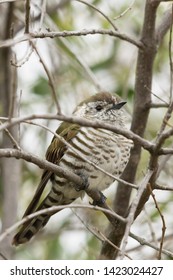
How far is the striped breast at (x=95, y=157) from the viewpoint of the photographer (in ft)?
17.4

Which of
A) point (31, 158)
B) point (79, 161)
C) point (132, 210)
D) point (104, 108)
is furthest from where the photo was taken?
point (104, 108)

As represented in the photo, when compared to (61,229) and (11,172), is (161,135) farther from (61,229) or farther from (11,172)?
(61,229)

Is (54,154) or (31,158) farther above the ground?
(31,158)

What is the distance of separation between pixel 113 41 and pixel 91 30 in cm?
372

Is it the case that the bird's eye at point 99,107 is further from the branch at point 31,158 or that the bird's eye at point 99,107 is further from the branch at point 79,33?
the branch at point 31,158

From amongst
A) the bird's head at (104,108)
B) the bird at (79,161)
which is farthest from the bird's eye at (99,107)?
the bird at (79,161)

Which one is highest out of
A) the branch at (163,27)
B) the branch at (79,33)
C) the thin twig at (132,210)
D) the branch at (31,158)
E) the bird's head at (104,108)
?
the branch at (163,27)

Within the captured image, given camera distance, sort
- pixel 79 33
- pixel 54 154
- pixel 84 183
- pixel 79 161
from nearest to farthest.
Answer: pixel 79 33
pixel 84 183
pixel 79 161
pixel 54 154

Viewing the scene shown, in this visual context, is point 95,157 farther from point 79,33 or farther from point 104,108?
point 79,33

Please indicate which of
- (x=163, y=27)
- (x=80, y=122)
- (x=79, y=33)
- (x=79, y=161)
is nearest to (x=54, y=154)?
(x=79, y=161)

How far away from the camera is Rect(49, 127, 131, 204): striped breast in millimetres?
5293

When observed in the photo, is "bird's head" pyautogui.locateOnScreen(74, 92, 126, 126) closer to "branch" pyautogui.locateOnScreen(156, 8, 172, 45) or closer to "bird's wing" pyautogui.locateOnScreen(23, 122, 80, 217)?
"bird's wing" pyautogui.locateOnScreen(23, 122, 80, 217)

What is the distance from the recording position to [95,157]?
17.5 ft
